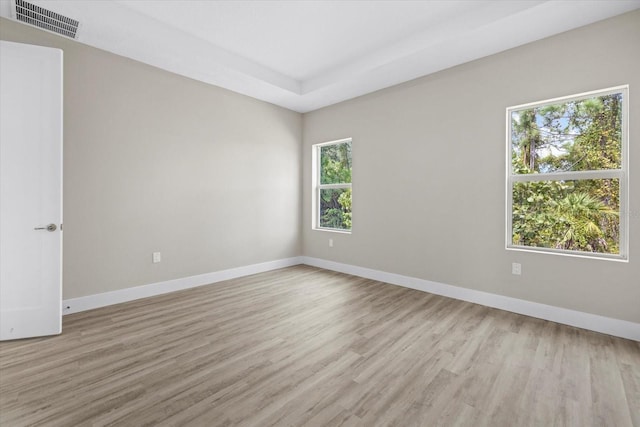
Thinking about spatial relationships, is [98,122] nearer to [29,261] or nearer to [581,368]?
[29,261]

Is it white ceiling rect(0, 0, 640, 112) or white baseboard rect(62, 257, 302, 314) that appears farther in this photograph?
white baseboard rect(62, 257, 302, 314)

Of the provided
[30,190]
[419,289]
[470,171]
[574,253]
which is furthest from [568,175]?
[30,190]

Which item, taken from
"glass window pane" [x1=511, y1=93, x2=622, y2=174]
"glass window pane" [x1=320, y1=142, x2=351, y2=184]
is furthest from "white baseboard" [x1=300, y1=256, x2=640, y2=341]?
"glass window pane" [x1=320, y1=142, x2=351, y2=184]

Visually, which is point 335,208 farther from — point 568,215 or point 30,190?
point 30,190

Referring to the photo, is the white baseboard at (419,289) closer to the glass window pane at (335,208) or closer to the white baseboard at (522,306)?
the white baseboard at (522,306)

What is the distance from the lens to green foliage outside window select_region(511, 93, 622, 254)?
2.56 metres

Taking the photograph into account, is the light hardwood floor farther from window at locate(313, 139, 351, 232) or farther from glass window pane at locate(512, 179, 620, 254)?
window at locate(313, 139, 351, 232)

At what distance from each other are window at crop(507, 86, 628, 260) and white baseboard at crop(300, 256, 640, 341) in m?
0.55

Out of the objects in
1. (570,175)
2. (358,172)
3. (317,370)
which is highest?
(358,172)

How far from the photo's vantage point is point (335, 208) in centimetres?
488

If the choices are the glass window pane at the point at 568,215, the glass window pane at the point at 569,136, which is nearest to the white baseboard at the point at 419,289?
the glass window pane at the point at 568,215

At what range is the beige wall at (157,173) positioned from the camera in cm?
291

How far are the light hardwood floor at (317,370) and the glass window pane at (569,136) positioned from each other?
5.03ft

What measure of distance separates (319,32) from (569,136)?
2709 millimetres
